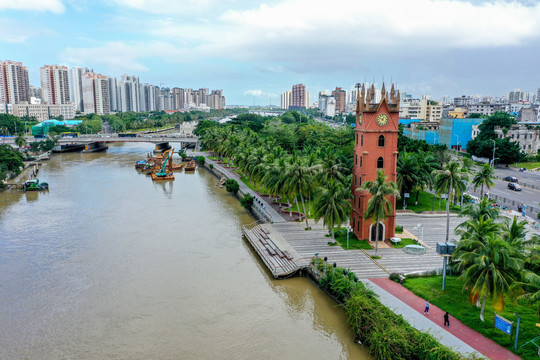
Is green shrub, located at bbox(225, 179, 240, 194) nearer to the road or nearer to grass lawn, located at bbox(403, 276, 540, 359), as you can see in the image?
the road

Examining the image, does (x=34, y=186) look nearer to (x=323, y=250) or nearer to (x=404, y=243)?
(x=323, y=250)

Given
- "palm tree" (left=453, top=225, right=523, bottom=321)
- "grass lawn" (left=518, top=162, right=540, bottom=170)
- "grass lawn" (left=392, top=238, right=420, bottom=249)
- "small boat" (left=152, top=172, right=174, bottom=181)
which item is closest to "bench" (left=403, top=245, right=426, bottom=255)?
"grass lawn" (left=392, top=238, right=420, bottom=249)

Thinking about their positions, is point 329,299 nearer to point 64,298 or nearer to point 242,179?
point 64,298

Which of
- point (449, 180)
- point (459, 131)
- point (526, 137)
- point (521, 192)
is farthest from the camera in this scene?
point (459, 131)

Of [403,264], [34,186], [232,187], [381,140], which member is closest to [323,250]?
[403,264]

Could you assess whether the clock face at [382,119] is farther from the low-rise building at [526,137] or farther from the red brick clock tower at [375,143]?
the low-rise building at [526,137]
